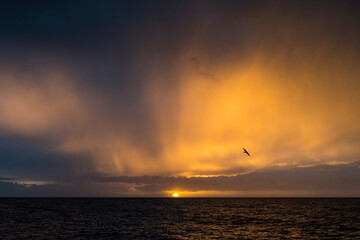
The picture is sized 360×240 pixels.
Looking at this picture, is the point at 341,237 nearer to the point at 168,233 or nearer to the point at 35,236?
the point at 168,233

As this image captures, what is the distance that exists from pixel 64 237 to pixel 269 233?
34.2m

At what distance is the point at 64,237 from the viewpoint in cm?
4678

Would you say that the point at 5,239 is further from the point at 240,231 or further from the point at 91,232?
the point at 240,231

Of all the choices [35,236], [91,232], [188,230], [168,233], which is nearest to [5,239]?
[35,236]

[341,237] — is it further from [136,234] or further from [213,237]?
[136,234]

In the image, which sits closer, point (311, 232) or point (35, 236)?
point (35, 236)

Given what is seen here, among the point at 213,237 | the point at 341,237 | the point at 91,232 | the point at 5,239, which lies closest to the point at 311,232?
the point at 341,237

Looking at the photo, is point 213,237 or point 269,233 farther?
point 269,233

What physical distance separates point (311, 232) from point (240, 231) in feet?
41.0

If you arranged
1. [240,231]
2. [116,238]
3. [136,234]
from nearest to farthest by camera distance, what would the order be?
[116,238]
[136,234]
[240,231]

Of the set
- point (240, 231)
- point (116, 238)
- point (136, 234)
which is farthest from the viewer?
point (240, 231)

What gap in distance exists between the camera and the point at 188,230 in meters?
54.2

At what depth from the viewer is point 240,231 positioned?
52.9 metres

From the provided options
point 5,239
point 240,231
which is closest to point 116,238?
point 5,239
